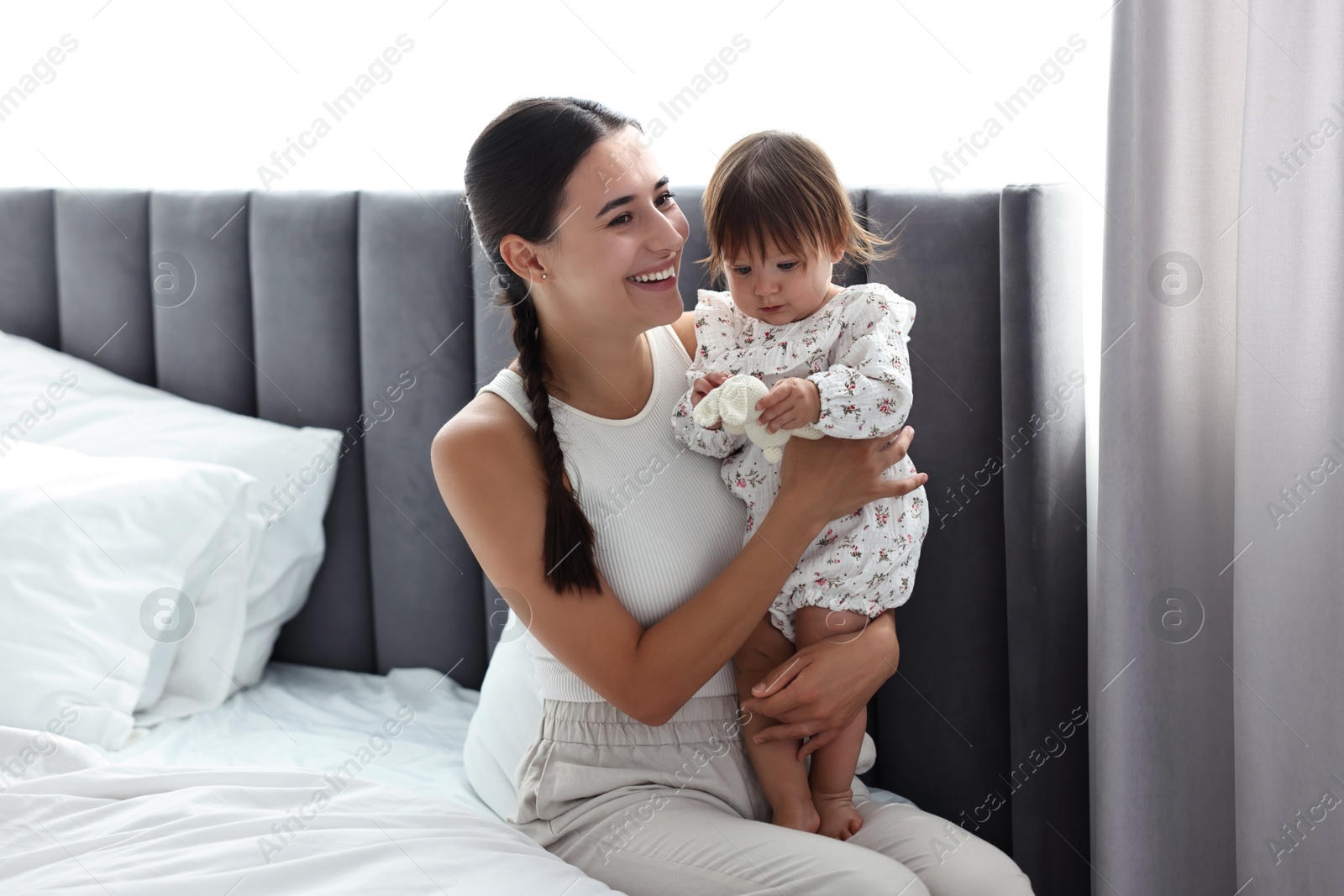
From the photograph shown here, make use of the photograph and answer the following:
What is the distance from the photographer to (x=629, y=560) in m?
1.27

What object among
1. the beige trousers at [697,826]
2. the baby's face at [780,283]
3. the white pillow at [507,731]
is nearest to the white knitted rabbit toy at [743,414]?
the baby's face at [780,283]

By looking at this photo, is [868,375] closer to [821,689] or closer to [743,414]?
[743,414]

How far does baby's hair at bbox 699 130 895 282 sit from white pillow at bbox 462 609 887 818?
2.27 ft

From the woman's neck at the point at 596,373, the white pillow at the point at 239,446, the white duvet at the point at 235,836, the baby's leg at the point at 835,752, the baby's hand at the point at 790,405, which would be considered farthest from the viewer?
the white pillow at the point at 239,446

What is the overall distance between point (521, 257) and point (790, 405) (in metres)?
0.45

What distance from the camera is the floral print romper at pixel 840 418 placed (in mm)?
1178

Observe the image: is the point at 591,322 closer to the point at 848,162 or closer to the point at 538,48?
the point at 848,162

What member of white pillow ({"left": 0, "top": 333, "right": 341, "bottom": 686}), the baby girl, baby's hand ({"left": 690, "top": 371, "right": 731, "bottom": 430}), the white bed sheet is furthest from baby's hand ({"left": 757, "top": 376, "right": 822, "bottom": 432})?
white pillow ({"left": 0, "top": 333, "right": 341, "bottom": 686})

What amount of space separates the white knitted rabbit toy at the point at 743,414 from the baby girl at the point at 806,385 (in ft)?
0.07

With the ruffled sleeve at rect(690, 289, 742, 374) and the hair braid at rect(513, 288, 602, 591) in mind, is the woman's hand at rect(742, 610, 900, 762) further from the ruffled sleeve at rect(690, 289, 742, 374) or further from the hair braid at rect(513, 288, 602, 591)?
the ruffled sleeve at rect(690, 289, 742, 374)

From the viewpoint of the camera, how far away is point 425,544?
1.82m

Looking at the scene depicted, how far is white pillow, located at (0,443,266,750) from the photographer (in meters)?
1.55

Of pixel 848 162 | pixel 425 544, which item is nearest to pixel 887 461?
pixel 848 162

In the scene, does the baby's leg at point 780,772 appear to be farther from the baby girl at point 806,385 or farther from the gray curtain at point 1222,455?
the gray curtain at point 1222,455
